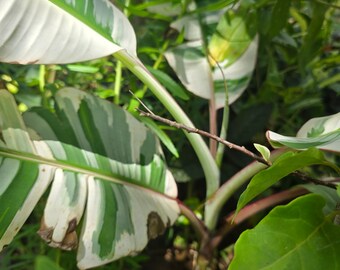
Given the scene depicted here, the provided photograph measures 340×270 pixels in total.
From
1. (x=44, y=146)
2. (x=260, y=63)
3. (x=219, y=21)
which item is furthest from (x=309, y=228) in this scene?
(x=260, y=63)

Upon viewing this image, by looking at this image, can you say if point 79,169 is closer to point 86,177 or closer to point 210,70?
point 86,177

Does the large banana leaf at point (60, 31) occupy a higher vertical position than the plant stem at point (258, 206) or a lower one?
higher

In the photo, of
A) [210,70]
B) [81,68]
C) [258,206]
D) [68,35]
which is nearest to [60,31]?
[68,35]

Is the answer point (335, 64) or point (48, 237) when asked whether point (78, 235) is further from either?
point (335, 64)

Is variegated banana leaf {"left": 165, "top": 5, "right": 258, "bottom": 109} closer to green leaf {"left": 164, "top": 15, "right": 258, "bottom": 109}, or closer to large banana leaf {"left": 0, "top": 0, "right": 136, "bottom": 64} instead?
green leaf {"left": 164, "top": 15, "right": 258, "bottom": 109}

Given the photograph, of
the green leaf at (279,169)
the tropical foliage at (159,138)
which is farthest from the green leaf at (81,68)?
the green leaf at (279,169)

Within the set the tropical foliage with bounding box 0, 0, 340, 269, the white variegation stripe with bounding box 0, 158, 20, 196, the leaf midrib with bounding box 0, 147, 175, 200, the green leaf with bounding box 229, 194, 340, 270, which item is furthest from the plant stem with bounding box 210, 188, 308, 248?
the white variegation stripe with bounding box 0, 158, 20, 196

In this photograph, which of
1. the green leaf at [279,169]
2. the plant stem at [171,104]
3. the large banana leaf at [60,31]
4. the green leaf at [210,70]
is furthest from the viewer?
the green leaf at [210,70]

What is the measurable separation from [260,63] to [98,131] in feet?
1.55

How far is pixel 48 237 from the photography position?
23.2 inches

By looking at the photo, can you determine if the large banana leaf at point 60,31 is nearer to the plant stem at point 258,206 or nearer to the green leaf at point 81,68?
the green leaf at point 81,68

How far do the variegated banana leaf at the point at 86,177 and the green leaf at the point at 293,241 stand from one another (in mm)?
244

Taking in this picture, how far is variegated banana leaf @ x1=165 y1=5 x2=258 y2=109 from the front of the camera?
0.82 metres

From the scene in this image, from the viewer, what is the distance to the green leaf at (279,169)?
453mm
